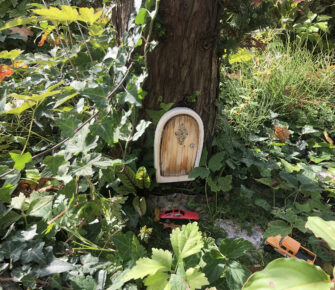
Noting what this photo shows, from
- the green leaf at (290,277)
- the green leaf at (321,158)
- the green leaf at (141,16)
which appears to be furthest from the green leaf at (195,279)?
the green leaf at (321,158)

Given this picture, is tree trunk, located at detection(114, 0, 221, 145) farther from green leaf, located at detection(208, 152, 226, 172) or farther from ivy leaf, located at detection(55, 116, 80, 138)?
ivy leaf, located at detection(55, 116, 80, 138)

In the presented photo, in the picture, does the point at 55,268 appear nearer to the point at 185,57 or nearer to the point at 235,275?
the point at 235,275

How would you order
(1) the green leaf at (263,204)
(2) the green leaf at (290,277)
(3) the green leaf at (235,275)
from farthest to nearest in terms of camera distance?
(1) the green leaf at (263,204) < (3) the green leaf at (235,275) < (2) the green leaf at (290,277)

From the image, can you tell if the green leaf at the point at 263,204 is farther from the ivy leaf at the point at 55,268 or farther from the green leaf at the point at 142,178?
the ivy leaf at the point at 55,268

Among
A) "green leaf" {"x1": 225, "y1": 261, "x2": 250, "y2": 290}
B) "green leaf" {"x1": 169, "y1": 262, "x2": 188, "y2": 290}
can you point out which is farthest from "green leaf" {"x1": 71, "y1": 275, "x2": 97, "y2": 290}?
"green leaf" {"x1": 225, "y1": 261, "x2": 250, "y2": 290}

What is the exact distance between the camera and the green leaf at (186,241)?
108 centimetres

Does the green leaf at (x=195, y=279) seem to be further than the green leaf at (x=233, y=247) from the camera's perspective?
No

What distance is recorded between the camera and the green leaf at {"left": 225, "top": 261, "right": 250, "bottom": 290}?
112 cm

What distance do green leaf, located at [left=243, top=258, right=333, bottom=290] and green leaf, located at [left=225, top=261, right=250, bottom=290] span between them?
19 cm

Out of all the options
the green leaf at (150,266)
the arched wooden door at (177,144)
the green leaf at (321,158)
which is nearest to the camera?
the green leaf at (150,266)

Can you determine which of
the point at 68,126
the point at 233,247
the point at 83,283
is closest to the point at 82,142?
the point at 68,126

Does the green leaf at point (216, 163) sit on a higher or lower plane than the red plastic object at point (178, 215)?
higher

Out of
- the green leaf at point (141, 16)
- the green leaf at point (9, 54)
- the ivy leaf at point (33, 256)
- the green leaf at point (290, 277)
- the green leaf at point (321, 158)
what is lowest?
the ivy leaf at point (33, 256)

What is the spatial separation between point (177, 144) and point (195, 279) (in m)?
0.70
